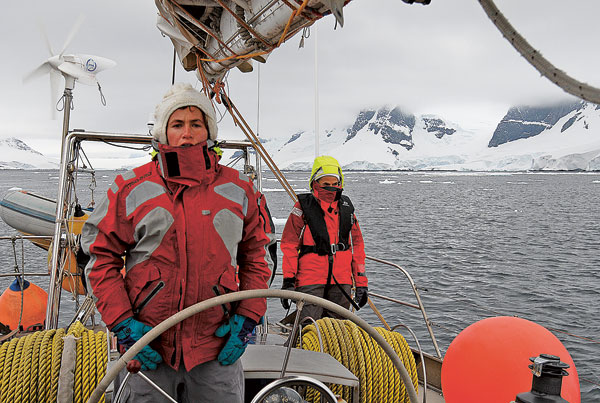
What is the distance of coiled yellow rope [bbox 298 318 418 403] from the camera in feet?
9.45

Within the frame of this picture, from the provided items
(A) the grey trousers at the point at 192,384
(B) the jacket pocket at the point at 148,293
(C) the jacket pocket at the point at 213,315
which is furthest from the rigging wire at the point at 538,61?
(A) the grey trousers at the point at 192,384

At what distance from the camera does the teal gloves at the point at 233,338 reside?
6.28ft

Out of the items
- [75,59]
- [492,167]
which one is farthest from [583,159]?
[75,59]

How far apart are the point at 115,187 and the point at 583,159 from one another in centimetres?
13497

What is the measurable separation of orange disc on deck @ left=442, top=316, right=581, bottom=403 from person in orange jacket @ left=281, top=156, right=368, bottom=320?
3.95 ft

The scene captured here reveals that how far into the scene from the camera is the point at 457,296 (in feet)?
39.9

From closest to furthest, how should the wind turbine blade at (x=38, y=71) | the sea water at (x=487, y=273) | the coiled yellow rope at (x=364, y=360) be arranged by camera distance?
the coiled yellow rope at (x=364, y=360) < the wind turbine blade at (x=38, y=71) < the sea water at (x=487, y=273)

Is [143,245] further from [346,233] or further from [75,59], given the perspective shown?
[75,59]

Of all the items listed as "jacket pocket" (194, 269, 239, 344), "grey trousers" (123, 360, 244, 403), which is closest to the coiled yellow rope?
"grey trousers" (123, 360, 244, 403)

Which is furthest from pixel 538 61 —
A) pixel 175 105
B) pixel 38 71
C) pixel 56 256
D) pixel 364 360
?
pixel 38 71

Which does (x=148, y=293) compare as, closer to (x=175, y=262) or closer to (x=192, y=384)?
(x=175, y=262)

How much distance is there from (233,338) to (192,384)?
0.24 meters

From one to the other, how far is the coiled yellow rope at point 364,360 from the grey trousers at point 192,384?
0.99 metres

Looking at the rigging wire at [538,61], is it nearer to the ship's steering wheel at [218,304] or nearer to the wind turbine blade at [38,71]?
the ship's steering wheel at [218,304]
